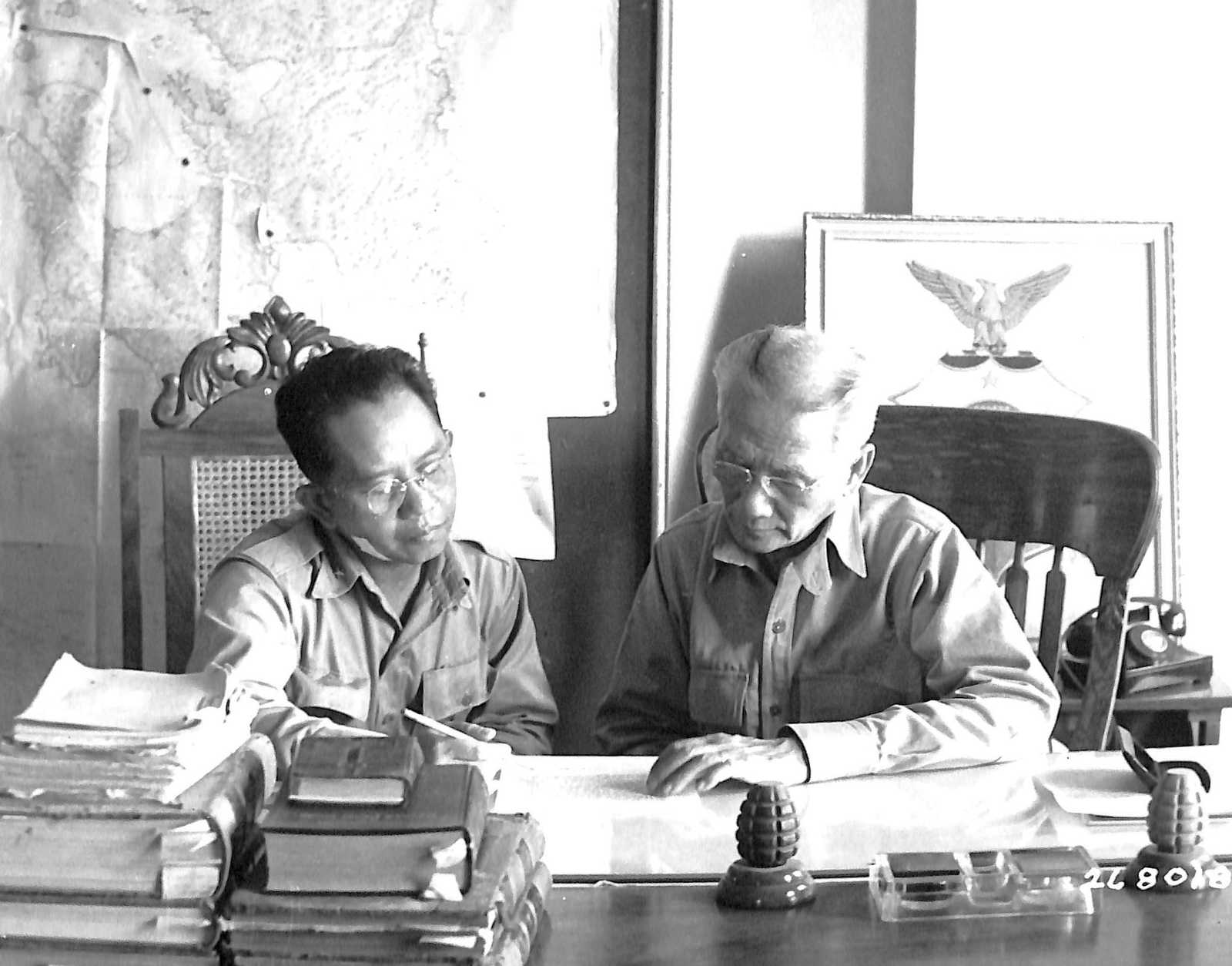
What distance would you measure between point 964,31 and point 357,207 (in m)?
1.23

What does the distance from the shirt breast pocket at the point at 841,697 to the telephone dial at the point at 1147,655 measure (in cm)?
68

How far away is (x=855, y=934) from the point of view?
4.37 ft

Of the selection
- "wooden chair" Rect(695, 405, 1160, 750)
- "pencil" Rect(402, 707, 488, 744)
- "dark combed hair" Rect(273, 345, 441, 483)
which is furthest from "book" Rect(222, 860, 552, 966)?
"wooden chair" Rect(695, 405, 1160, 750)

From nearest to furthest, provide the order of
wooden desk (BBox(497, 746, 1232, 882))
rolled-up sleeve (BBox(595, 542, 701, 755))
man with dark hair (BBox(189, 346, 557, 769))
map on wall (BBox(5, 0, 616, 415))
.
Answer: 1. wooden desk (BBox(497, 746, 1232, 882))
2. man with dark hair (BBox(189, 346, 557, 769))
3. rolled-up sleeve (BBox(595, 542, 701, 755))
4. map on wall (BBox(5, 0, 616, 415))

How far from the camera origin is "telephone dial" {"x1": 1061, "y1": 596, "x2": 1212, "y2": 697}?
8.93 feet

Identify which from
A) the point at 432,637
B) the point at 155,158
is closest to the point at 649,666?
the point at 432,637

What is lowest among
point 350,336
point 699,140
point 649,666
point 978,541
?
point 649,666

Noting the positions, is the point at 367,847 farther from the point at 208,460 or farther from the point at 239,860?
the point at 208,460

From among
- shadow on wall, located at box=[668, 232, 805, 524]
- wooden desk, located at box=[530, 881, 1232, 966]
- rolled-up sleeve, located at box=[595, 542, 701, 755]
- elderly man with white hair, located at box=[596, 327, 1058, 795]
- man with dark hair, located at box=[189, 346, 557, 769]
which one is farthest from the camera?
shadow on wall, located at box=[668, 232, 805, 524]

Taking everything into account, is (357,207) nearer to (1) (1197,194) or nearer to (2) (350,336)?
(2) (350,336)

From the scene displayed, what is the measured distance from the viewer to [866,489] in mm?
2232

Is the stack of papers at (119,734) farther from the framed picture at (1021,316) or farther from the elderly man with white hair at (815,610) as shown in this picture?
the framed picture at (1021,316)

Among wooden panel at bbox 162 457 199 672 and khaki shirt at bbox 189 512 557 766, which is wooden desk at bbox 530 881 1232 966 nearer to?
khaki shirt at bbox 189 512 557 766

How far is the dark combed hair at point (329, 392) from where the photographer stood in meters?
2.18
